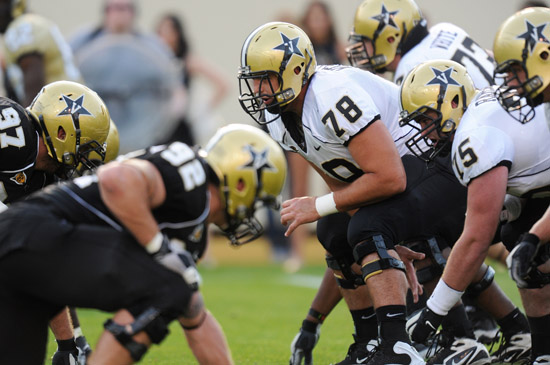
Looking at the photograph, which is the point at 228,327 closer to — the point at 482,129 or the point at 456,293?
the point at 456,293

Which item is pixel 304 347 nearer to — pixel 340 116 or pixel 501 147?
pixel 340 116

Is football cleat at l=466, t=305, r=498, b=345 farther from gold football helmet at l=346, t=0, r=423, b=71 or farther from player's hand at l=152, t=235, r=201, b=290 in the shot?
player's hand at l=152, t=235, r=201, b=290

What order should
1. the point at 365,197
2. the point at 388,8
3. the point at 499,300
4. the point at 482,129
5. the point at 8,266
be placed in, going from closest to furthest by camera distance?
1. the point at 8,266
2. the point at 482,129
3. the point at 365,197
4. the point at 499,300
5. the point at 388,8

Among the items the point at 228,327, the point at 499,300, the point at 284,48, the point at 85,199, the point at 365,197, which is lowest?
the point at 228,327

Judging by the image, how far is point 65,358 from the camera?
4777mm

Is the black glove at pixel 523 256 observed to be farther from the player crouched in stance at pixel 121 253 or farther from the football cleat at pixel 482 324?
the football cleat at pixel 482 324

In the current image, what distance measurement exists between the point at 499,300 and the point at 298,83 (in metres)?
1.63

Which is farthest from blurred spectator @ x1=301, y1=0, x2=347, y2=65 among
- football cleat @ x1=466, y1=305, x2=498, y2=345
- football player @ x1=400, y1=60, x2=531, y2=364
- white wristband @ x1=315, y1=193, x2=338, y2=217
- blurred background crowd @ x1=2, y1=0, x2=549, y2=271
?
white wristband @ x1=315, y1=193, x2=338, y2=217

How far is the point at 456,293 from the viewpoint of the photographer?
444cm

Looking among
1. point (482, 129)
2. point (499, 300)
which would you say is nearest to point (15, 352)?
point (482, 129)

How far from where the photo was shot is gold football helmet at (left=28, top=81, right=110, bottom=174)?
16.2 feet

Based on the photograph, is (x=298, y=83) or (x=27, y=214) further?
(x=298, y=83)

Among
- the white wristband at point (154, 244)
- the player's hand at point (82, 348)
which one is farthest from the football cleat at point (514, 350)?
the white wristband at point (154, 244)

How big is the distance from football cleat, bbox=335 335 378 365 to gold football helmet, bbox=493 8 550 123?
145cm
